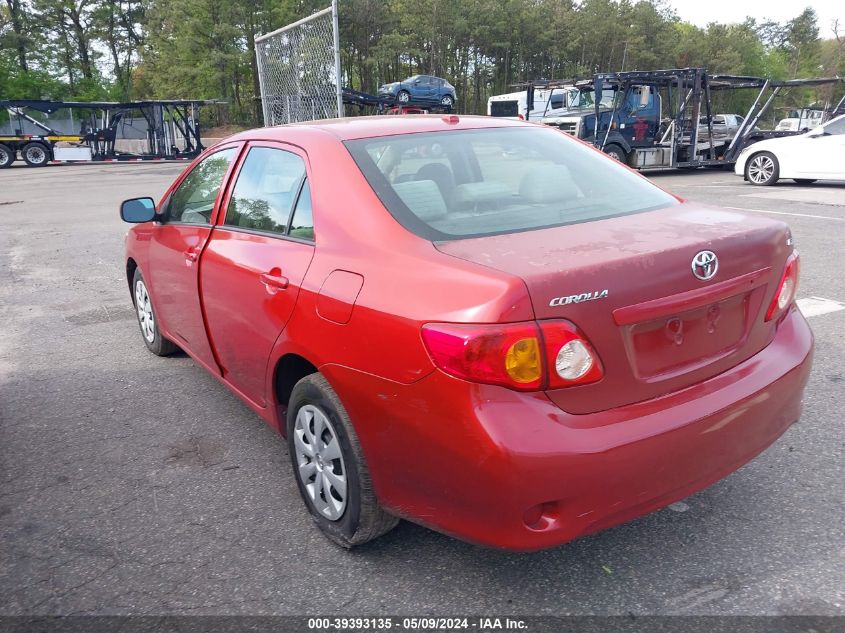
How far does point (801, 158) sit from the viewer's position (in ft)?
45.3

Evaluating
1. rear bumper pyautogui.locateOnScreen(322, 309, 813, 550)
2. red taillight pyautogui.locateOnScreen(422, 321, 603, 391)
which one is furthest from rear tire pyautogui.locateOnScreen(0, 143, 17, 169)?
red taillight pyautogui.locateOnScreen(422, 321, 603, 391)

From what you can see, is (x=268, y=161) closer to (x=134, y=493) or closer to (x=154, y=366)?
(x=134, y=493)

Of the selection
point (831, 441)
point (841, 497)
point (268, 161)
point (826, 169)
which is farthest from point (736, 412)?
point (826, 169)

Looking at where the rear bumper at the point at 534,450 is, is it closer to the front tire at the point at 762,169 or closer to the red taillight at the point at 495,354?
the red taillight at the point at 495,354

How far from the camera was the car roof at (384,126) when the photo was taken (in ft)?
9.81

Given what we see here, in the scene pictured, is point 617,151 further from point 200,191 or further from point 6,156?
point 6,156

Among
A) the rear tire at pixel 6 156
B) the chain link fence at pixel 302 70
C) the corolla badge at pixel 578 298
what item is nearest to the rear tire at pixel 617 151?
the chain link fence at pixel 302 70

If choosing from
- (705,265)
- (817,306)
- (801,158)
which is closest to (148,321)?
(705,265)

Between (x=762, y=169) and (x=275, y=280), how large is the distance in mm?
14525

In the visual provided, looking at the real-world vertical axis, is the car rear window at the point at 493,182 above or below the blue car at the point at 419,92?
below

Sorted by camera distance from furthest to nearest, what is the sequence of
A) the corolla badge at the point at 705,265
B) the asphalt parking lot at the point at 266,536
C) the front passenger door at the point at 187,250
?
the front passenger door at the point at 187,250 → the asphalt parking lot at the point at 266,536 → the corolla badge at the point at 705,265

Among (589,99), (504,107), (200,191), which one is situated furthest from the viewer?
(504,107)

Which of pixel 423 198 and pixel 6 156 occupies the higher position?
pixel 423 198

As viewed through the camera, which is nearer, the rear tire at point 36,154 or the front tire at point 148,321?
the front tire at point 148,321
